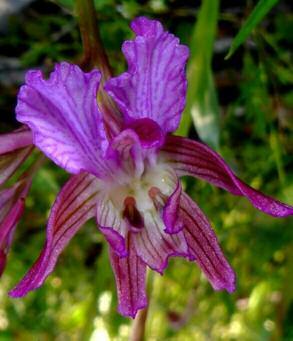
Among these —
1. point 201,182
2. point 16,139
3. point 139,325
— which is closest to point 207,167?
point 16,139

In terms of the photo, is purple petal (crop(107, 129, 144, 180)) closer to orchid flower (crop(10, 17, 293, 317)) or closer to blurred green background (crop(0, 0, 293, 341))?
orchid flower (crop(10, 17, 293, 317))

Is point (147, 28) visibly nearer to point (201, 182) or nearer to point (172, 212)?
point (172, 212)

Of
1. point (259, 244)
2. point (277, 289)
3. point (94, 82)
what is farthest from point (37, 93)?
point (277, 289)

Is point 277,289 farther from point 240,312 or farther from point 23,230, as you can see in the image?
point 23,230

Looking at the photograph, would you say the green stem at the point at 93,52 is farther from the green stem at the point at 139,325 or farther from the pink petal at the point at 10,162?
the green stem at the point at 139,325

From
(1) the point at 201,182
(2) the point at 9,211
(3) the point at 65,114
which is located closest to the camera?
(3) the point at 65,114

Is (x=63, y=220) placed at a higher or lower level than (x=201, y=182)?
higher

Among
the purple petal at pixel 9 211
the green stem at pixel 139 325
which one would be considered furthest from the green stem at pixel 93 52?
the green stem at pixel 139 325
